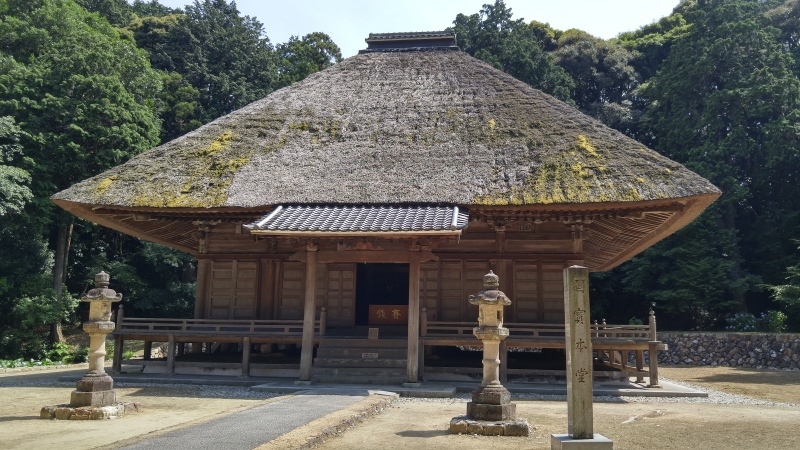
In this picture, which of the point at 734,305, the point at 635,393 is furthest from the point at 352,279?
the point at 734,305

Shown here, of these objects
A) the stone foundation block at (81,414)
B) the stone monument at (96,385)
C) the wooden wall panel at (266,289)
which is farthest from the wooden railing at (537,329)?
the stone foundation block at (81,414)

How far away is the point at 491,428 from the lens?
722 centimetres

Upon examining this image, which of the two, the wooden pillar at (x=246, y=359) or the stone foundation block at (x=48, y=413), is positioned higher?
the wooden pillar at (x=246, y=359)

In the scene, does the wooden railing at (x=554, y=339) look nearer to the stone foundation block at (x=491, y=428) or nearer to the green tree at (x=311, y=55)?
the stone foundation block at (x=491, y=428)

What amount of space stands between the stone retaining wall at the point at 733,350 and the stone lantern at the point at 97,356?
19.9m

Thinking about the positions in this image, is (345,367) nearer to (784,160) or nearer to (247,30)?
(784,160)

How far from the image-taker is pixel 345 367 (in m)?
12.3

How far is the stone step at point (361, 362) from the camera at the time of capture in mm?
12211

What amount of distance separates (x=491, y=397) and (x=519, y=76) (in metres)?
28.8

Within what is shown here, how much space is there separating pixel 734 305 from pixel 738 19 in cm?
1322

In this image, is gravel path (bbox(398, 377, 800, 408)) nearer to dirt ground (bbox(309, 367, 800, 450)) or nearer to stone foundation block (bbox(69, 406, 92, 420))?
dirt ground (bbox(309, 367, 800, 450))

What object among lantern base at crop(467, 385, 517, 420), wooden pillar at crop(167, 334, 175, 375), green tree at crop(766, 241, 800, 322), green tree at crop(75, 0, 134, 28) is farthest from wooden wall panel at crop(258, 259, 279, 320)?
green tree at crop(75, 0, 134, 28)

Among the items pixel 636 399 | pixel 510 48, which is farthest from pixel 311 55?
pixel 636 399

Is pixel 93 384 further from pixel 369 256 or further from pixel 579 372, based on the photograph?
pixel 579 372
